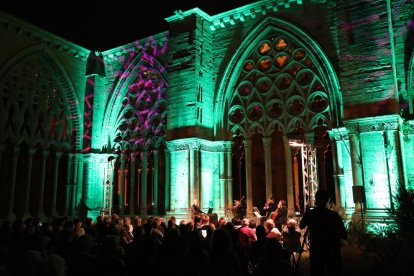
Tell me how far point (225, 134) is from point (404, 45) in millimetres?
7057

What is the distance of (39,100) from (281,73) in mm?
10545

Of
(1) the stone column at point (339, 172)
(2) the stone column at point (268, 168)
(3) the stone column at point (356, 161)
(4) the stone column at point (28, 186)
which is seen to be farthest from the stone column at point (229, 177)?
(4) the stone column at point (28, 186)

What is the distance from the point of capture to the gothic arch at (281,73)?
1309cm

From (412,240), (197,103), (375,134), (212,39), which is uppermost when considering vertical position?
(212,39)

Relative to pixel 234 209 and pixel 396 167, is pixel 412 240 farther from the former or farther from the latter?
pixel 234 209

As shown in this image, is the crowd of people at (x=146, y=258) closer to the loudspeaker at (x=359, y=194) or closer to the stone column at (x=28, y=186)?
the loudspeaker at (x=359, y=194)

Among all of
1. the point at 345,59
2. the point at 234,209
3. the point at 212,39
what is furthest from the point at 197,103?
the point at 345,59

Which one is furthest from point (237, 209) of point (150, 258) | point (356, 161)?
point (150, 258)

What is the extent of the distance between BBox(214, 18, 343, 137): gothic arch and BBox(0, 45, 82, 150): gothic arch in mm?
7363

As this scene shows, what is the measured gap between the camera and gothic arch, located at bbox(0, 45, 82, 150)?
51.5 feet

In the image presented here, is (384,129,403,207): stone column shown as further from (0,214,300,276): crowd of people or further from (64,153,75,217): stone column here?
(64,153,75,217): stone column

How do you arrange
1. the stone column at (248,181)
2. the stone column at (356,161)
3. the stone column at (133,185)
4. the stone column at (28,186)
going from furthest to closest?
the stone column at (133,185), the stone column at (28,186), the stone column at (248,181), the stone column at (356,161)

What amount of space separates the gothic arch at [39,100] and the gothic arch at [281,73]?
7363 mm

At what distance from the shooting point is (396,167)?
34.7 feet
